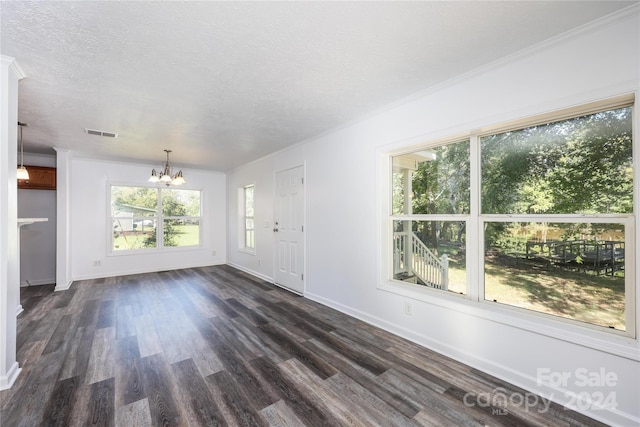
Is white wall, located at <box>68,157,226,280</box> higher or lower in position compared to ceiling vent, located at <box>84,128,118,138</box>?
lower

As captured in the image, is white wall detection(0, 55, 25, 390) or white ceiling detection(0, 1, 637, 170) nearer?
white ceiling detection(0, 1, 637, 170)

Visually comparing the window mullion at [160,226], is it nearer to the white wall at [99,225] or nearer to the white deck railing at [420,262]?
the white wall at [99,225]

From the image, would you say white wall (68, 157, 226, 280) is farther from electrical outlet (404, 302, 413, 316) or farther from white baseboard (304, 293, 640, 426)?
electrical outlet (404, 302, 413, 316)

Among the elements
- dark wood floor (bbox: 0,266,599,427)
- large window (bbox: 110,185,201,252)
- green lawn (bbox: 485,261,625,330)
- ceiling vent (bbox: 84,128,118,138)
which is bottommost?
dark wood floor (bbox: 0,266,599,427)

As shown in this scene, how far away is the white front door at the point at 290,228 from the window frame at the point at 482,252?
1.62 metres

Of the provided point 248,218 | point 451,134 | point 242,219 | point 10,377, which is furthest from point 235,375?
point 242,219

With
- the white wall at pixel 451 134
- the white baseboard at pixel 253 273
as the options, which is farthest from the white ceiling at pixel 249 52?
the white baseboard at pixel 253 273

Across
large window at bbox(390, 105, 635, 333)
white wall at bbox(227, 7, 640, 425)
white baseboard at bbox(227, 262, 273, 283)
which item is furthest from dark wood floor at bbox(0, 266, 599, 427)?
white baseboard at bbox(227, 262, 273, 283)

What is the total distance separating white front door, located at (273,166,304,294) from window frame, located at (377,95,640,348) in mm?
1618

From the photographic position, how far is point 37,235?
4898 mm

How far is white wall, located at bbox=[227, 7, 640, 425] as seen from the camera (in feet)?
5.24

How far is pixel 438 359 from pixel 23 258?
703 centimetres

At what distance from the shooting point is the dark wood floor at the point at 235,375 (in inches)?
65.7

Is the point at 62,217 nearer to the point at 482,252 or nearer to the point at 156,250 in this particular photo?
the point at 156,250
